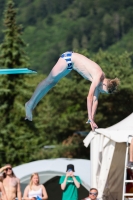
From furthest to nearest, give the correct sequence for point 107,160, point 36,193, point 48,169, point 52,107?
1. point 52,107
2. point 48,169
3. point 107,160
4. point 36,193

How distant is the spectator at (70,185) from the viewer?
12.8 meters

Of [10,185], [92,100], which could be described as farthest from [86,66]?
[10,185]

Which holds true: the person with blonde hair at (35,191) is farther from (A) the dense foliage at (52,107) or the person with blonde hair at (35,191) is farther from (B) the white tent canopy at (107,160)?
(A) the dense foliage at (52,107)

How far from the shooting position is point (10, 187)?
13.0 metres

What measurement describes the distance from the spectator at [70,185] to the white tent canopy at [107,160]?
0.63m

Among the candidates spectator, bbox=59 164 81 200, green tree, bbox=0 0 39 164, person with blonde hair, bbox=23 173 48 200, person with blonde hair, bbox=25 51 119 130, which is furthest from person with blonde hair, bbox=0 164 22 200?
green tree, bbox=0 0 39 164

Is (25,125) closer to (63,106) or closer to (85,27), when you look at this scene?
(63,106)

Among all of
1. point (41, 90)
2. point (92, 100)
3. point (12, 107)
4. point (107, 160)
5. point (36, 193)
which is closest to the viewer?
point (92, 100)

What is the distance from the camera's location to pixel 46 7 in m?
142

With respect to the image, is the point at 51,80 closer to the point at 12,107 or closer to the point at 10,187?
the point at 10,187

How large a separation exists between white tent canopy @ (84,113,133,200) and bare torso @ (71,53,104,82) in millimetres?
3247

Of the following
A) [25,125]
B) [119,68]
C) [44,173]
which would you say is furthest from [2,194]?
[119,68]

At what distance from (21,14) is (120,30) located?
22.6m

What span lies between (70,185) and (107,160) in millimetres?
927
